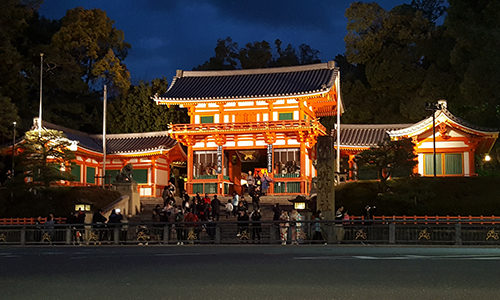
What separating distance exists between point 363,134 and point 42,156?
2169 cm

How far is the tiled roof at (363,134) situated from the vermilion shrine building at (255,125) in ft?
5.74

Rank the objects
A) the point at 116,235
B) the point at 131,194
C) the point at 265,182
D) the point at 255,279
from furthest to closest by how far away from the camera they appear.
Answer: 1. the point at 265,182
2. the point at 131,194
3. the point at 116,235
4. the point at 255,279

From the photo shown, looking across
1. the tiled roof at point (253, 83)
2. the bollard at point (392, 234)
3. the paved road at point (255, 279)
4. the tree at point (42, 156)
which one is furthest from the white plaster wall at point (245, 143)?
the paved road at point (255, 279)

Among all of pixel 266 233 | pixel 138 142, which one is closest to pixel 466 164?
pixel 266 233

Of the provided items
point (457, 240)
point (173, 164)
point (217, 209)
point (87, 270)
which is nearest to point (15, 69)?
point (173, 164)

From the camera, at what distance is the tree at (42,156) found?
120ft

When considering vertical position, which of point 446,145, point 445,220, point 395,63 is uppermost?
point 395,63

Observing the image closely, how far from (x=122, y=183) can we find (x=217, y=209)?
793 centimetres

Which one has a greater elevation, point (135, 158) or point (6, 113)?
point (6, 113)

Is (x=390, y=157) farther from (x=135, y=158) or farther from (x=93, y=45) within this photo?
(x=93, y=45)

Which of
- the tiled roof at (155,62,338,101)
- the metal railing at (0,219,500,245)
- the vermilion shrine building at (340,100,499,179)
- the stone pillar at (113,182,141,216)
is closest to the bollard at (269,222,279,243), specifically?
the metal railing at (0,219,500,245)

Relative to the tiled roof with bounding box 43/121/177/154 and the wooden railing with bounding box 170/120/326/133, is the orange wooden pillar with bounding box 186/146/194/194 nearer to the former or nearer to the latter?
the wooden railing with bounding box 170/120/326/133

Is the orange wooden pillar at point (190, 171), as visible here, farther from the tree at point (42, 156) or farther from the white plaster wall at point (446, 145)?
the white plaster wall at point (446, 145)

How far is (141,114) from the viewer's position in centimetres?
5772
